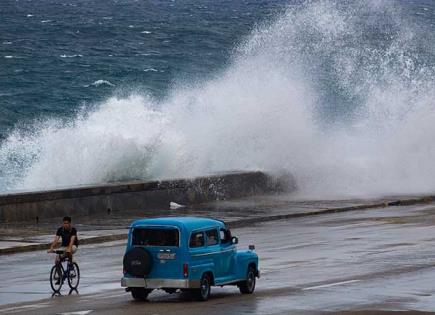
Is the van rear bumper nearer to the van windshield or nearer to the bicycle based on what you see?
the van windshield

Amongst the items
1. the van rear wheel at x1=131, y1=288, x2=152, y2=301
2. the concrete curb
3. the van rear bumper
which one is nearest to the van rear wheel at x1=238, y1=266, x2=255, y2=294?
the van rear bumper

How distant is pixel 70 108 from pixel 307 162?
40.8m

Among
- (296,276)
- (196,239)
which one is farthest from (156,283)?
(296,276)

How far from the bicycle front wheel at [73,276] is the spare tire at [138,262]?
1.74 m

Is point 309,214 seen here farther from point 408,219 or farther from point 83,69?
point 83,69

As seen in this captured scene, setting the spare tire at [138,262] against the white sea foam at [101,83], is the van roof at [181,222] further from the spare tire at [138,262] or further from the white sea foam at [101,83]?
the white sea foam at [101,83]

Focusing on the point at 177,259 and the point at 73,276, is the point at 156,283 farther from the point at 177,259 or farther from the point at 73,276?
the point at 73,276

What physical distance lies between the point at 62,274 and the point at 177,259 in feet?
7.80

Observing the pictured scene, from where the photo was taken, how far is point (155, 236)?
773 inches

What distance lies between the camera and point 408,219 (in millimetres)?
32688

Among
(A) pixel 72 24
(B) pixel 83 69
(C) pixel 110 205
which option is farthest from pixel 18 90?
(C) pixel 110 205

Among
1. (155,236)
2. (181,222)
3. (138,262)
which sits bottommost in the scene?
(138,262)

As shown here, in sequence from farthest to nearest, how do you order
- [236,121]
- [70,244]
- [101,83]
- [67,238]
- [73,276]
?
[101,83] < [236,121] < [67,238] < [70,244] < [73,276]

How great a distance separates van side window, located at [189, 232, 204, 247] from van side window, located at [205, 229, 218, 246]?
0.53ft
